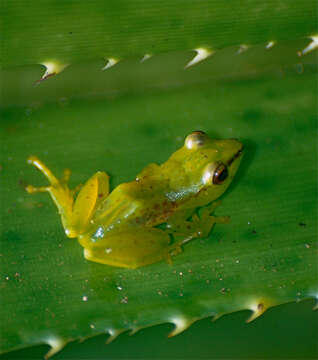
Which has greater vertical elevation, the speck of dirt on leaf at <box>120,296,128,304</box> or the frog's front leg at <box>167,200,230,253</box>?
the frog's front leg at <box>167,200,230,253</box>

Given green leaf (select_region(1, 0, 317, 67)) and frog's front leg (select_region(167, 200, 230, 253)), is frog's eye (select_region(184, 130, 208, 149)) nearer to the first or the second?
frog's front leg (select_region(167, 200, 230, 253))

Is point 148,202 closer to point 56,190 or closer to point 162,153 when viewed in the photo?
point 162,153

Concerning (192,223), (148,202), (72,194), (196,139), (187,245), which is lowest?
(187,245)

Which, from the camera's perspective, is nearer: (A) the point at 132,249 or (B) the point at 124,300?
(B) the point at 124,300

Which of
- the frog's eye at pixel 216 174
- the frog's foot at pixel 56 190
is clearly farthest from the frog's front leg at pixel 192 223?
the frog's foot at pixel 56 190

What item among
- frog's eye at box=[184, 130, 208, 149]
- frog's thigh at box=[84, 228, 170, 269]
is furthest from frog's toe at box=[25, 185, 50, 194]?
frog's eye at box=[184, 130, 208, 149]

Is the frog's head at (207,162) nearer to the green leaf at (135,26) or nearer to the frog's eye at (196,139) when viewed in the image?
the frog's eye at (196,139)

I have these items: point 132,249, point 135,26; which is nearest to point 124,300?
point 132,249
